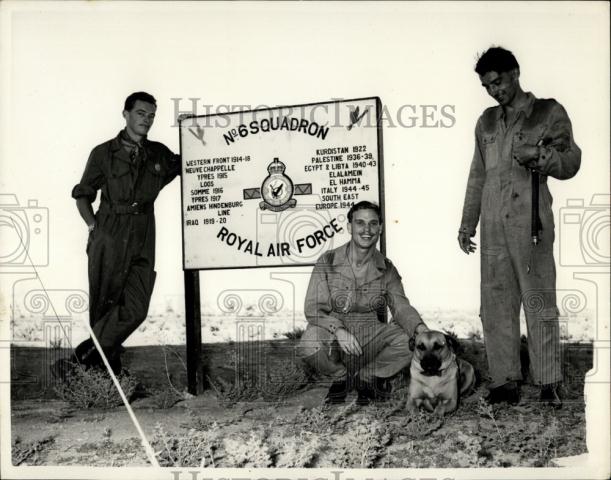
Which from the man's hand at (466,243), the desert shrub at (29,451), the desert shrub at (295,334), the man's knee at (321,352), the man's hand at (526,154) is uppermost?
the man's hand at (526,154)

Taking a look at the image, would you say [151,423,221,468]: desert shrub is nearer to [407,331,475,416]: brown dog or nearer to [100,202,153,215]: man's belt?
[407,331,475,416]: brown dog

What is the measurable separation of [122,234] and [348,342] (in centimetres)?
230

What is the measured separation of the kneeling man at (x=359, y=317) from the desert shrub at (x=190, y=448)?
1.06 m

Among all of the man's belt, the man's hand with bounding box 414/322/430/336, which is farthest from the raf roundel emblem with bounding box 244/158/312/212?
the man's hand with bounding box 414/322/430/336

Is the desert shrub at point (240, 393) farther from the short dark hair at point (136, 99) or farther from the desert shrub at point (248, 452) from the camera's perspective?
the short dark hair at point (136, 99)

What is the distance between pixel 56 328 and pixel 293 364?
7.27ft

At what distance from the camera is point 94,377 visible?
21.2 feet

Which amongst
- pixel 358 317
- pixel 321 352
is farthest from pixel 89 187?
pixel 358 317

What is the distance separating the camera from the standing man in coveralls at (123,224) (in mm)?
6543

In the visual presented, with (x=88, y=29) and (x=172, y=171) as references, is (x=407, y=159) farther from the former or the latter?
(x=88, y=29)

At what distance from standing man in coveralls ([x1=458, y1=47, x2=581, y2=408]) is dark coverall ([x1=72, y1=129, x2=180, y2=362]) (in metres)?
2.92

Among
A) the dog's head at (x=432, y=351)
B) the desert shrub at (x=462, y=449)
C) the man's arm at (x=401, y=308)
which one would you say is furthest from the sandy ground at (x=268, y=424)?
the man's arm at (x=401, y=308)

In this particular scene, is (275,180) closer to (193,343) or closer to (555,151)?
(193,343)

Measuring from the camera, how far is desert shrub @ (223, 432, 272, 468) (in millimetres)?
6121
